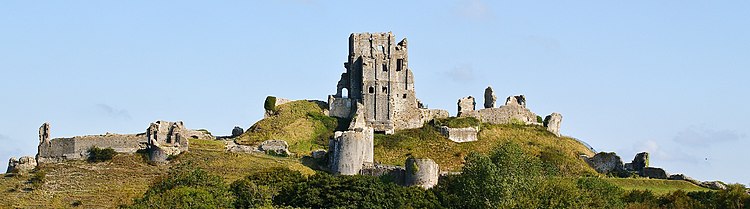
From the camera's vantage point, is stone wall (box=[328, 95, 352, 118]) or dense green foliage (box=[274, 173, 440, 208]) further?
stone wall (box=[328, 95, 352, 118])

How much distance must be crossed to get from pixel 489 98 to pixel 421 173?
2503cm

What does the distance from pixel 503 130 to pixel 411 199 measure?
79.6 feet

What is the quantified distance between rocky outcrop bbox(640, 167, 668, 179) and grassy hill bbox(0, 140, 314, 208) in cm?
2393

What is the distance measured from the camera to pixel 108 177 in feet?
319

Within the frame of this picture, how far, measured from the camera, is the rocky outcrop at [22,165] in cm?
9944

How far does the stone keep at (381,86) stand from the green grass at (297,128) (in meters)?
1.54

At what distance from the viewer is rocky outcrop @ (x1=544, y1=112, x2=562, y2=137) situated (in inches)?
4616

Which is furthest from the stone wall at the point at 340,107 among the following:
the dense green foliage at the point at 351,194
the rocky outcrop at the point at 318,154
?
the dense green foliage at the point at 351,194

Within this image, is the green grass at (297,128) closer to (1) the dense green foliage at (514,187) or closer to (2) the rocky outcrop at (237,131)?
(2) the rocky outcrop at (237,131)

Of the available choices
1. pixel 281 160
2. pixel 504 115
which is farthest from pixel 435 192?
pixel 504 115

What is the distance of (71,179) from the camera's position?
96.7 meters

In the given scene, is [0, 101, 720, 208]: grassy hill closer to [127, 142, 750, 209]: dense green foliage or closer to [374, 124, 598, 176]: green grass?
[374, 124, 598, 176]: green grass

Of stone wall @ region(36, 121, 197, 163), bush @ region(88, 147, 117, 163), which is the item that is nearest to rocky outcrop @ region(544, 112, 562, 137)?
stone wall @ region(36, 121, 197, 163)

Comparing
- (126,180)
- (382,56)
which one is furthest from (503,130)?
(126,180)
